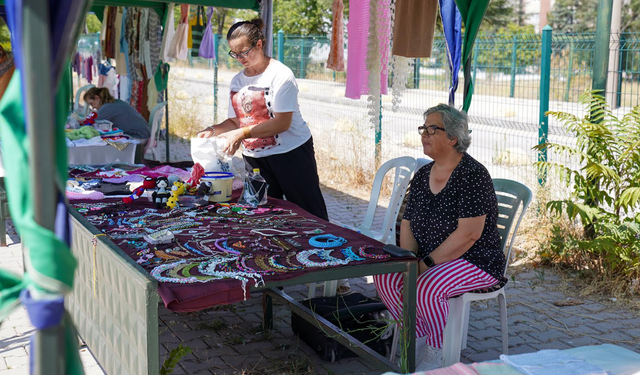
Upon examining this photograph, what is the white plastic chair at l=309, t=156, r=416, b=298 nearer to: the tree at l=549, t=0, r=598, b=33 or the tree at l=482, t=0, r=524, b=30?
the tree at l=482, t=0, r=524, b=30

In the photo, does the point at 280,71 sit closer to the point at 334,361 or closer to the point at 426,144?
the point at 426,144

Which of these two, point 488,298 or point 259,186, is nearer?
point 488,298

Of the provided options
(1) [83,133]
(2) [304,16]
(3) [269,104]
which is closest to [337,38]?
(1) [83,133]

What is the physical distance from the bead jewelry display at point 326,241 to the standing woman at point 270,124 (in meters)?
1.17

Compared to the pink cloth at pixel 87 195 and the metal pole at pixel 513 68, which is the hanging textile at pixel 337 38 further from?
the pink cloth at pixel 87 195

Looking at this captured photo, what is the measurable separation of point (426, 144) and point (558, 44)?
6025 millimetres

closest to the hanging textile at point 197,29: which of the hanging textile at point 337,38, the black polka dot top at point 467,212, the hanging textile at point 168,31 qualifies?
the hanging textile at point 168,31

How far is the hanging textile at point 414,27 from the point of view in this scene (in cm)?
473

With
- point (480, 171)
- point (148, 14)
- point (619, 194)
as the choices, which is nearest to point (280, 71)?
point (480, 171)

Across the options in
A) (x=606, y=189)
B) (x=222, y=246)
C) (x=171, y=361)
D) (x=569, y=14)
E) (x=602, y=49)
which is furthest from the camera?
(x=569, y=14)

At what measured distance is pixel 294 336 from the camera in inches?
156

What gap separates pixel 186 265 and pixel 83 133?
13.3ft

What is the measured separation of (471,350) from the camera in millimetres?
3805

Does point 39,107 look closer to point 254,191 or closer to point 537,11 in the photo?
point 254,191
